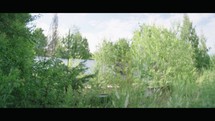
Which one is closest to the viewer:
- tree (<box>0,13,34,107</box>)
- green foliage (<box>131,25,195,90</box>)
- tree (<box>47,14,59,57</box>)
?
tree (<box>0,13,34,107</box>)

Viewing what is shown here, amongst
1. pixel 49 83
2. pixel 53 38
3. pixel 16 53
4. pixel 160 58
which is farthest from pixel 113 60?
pixel 16 53

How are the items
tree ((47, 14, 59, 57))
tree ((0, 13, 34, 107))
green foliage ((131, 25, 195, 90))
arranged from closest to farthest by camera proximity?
tree ((0, 13, 34, 107)), green foliage ((131, 25, 195, 90)), tree ((47, 14, 59, 57))

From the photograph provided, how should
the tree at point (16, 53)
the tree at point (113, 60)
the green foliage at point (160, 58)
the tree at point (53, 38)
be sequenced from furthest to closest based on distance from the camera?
the tree at point (53, 38) < the tree at point (113, 60) < the green foliage at point (160, 58) < the tree at point (16, 53)

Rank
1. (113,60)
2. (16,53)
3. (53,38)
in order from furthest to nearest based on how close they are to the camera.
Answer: (53,38) < (113,60) < (16,53)

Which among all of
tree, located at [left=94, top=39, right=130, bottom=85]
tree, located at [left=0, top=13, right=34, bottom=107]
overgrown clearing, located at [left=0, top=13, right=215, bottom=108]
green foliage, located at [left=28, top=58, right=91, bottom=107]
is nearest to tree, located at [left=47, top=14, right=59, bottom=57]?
overgrown clearing, located at [left=0, top=13, right=215, bottom=108]

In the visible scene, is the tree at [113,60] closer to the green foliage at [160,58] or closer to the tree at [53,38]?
the green foliage at [160,58]

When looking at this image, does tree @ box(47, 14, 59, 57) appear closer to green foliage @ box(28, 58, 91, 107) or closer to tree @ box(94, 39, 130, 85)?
tree @ box(94, 39, 130, 85)

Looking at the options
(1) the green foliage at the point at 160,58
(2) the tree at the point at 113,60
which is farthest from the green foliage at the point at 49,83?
(1) the green foliage at the point at 160,58

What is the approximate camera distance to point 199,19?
6.40 metres

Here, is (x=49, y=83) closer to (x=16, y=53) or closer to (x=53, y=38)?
(x=16, y=53)

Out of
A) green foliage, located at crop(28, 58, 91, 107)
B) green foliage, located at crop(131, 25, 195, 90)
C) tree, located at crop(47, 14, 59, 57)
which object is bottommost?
green foliage, located at crop(28, 58, 91, 107)

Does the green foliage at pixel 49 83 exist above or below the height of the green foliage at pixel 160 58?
below
